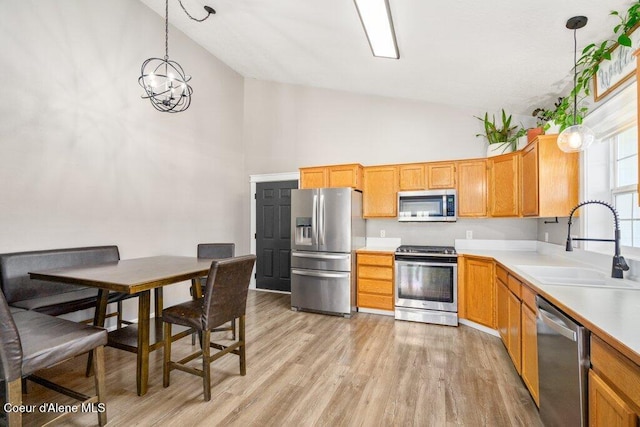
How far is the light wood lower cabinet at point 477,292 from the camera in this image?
3.24m

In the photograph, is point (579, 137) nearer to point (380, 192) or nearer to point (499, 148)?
point (499, 148)

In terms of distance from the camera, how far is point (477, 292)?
340 cm

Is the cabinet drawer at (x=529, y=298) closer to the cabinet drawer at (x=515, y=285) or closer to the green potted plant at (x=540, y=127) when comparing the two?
the cabinet drawer at (x=515, y=285)

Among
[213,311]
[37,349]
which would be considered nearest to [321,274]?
[213,311]

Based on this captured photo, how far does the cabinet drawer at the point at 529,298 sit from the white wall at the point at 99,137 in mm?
4057

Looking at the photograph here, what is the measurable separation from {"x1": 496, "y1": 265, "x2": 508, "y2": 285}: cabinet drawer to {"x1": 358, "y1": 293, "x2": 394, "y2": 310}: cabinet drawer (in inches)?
51.8

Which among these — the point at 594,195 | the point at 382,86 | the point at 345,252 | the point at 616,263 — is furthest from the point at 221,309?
the point at 382,86

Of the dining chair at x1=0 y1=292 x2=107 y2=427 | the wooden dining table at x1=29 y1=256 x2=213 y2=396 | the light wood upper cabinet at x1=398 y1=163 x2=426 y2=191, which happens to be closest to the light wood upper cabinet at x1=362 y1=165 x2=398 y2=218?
the light wood upper cabinet at x1=398 y1=163 x2=426 y2=191

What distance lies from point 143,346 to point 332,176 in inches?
119

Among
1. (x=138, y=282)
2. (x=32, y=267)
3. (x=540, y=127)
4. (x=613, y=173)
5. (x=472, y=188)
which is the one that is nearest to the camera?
(x=138, y=282)

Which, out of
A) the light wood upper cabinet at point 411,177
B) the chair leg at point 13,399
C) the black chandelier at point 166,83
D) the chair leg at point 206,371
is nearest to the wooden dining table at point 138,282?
the chair leg at point 206,371

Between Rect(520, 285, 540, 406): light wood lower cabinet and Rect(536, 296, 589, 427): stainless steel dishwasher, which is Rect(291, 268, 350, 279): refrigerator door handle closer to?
Rect(520, 285, 540, 406): light wood lower cabinet

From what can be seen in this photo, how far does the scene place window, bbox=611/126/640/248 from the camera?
84.7 inches

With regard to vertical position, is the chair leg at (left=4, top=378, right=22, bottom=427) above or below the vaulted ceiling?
below
